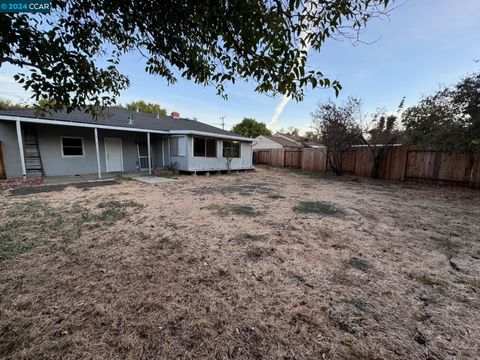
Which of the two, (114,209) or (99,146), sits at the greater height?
(99,146)

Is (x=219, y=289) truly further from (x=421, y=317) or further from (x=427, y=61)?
(x=427, y=61)

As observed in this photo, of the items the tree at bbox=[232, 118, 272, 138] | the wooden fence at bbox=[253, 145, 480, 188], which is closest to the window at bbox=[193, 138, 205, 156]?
the wooden fence at bbox=[253, 145, 480, 188]

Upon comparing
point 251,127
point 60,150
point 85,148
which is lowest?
point 60,150

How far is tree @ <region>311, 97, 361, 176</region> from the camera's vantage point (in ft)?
35.9

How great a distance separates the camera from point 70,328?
168 centimetres

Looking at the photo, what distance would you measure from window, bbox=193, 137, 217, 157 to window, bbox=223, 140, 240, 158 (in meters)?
0.88

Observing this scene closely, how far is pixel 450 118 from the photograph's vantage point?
27.1ft

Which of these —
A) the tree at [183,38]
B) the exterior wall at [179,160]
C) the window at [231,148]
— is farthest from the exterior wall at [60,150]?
the tree at [183,38]

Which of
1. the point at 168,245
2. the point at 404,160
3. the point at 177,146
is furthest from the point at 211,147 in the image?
the point at 404,160

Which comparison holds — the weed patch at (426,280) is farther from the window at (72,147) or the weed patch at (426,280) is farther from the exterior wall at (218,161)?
the window at (72,147)

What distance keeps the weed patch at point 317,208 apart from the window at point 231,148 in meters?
8.17

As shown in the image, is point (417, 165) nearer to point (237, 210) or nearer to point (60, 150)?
point (237, 210)

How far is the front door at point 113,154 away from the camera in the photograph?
10727mm

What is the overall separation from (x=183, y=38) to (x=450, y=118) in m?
10.8
